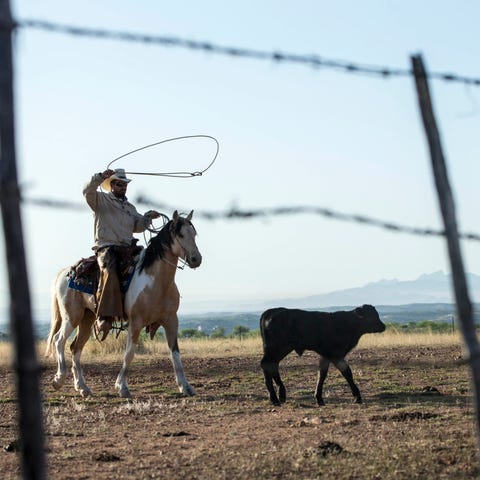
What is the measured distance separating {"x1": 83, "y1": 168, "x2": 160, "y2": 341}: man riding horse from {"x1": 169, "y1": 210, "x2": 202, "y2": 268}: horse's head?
898mm

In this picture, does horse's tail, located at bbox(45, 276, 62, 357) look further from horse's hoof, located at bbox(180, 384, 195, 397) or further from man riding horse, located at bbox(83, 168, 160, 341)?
horse's hoof, located at bbox(180, 384, 195, 397)

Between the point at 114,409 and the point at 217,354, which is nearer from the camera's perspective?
the point at 114,409

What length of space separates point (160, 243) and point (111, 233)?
789mm

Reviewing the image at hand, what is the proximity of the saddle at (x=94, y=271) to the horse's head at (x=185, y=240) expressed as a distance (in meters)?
0.82

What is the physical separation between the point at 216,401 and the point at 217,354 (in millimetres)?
7678

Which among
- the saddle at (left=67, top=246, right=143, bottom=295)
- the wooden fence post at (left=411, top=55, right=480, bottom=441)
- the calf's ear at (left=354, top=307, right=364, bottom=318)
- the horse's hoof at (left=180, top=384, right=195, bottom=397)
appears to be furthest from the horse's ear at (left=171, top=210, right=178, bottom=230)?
the wooden fence post at (left=411, top=55, right=480, bottom=441)

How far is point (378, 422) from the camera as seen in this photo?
9.98 m

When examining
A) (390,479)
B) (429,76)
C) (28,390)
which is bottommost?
(390,479)

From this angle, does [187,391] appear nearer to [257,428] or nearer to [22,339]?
[257,428]

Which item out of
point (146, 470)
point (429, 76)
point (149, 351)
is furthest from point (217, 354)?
point (429, 76)

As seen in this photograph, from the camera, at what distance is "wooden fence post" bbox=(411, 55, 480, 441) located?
5.94m

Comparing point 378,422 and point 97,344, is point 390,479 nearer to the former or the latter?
point 378,422

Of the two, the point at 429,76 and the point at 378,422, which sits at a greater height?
the point at 429,76

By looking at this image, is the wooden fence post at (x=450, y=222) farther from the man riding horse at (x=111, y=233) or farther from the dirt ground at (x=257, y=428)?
the man riding horse at (x=111, y=233)
